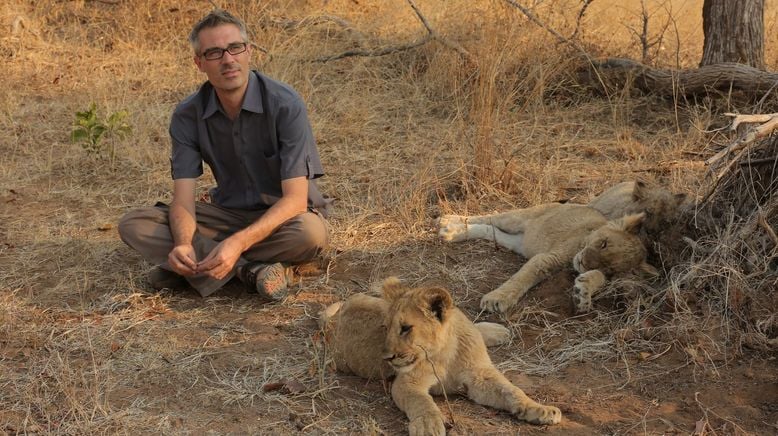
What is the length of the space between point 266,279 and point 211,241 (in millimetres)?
499

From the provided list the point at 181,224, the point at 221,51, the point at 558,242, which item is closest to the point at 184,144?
the point at 181,224

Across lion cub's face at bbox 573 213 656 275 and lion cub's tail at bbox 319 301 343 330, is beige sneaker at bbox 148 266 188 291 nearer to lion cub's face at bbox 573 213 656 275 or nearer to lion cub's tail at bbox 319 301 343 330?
lion cub's tail at bbox 319 301 343 330

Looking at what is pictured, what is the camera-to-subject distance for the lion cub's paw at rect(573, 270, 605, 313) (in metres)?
3.96

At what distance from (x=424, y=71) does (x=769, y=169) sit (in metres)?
4.43

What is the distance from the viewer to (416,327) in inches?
123

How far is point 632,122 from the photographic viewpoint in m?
7.00

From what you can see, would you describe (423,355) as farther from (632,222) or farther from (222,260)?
(632,222)

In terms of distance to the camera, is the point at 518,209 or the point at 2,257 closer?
the point at 2,257

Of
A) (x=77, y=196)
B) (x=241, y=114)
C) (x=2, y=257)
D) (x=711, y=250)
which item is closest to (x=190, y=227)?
(x=241, y=114)

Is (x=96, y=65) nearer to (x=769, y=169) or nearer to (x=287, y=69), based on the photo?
(x=287, y=69)

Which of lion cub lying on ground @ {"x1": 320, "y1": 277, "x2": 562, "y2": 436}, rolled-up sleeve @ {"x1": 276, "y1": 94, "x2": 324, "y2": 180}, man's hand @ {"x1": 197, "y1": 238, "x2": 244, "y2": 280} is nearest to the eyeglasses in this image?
rolled-up sleeve @ {"x1": 276, "y1": 94, "x2": 324, "y2": 180}

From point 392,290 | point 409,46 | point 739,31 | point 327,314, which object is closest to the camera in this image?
point 392,290

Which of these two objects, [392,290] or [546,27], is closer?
[392,290]

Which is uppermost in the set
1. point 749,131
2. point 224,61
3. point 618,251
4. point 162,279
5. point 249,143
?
point 224,61
